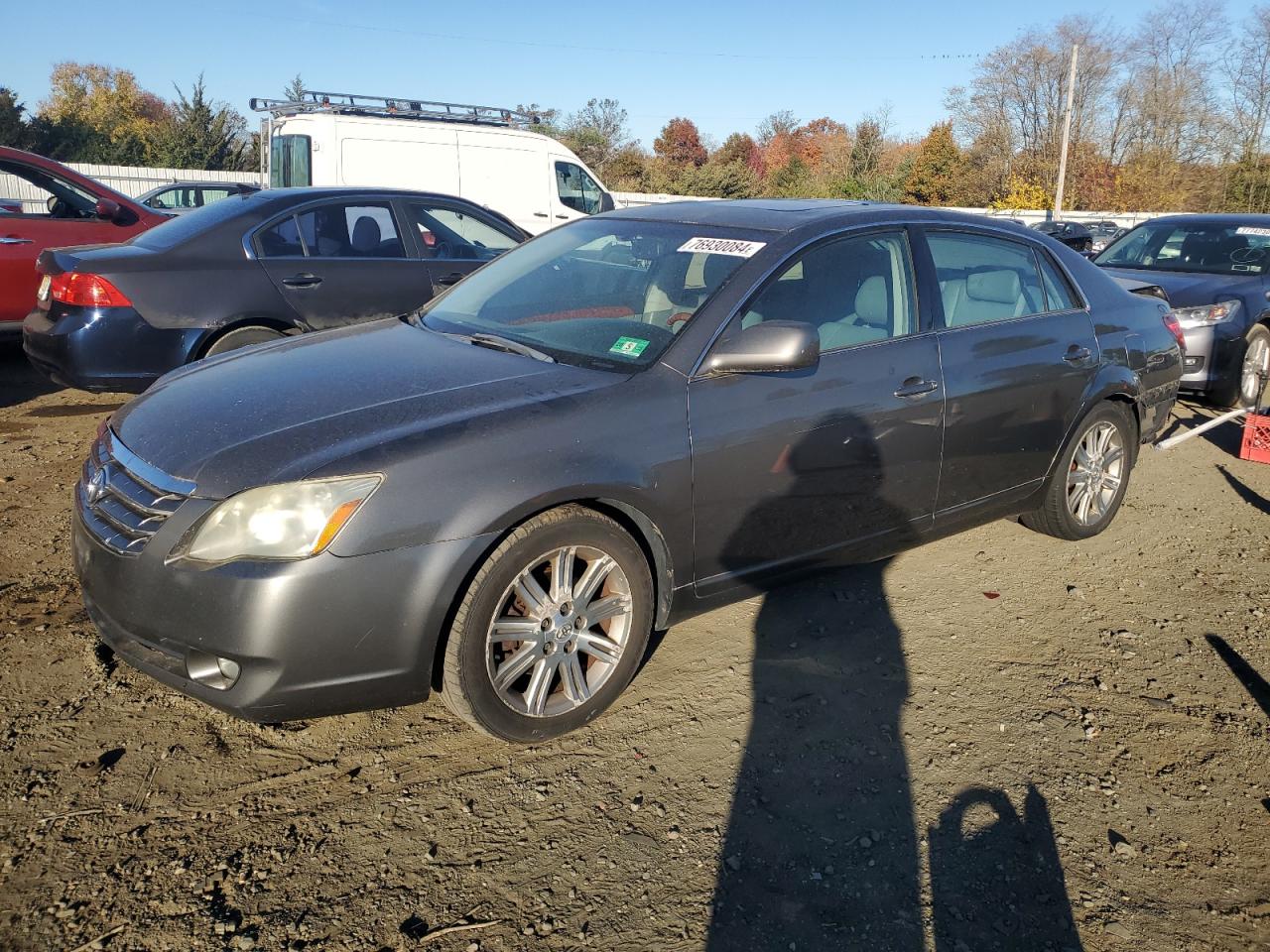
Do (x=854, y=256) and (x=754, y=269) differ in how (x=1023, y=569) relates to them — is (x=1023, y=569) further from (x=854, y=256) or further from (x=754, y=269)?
(x=754, y=269)

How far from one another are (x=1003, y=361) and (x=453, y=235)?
4.34 metres

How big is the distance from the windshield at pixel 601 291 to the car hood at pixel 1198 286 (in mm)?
6005

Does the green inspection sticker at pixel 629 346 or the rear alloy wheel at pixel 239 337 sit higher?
the green inspection sticker at pixel 629 346

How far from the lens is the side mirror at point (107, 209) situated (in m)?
7.71

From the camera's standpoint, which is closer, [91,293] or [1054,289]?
[1054,289]

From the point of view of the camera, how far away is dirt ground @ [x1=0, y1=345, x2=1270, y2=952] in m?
2.33

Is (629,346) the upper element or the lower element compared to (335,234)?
lower

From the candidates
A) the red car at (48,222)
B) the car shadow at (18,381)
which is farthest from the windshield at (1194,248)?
the car shadow at (18,381)

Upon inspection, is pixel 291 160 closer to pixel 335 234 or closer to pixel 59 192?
pixel 59 192

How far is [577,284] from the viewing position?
386cm

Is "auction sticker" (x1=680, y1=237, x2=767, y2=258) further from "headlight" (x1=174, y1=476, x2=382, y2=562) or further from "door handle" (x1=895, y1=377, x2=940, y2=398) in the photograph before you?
"headlight" (x1=174, y1=476, x2=382, y2=562)

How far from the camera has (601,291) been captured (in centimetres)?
375

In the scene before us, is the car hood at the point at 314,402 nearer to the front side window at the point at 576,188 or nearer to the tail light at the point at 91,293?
the tail light at the point at 91,293

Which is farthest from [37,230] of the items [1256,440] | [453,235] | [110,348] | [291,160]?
[1256,440]
